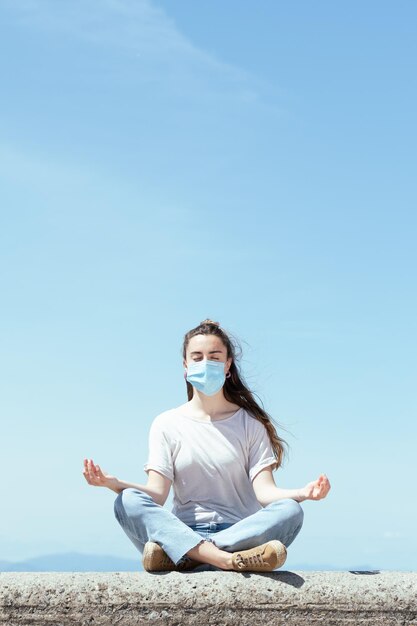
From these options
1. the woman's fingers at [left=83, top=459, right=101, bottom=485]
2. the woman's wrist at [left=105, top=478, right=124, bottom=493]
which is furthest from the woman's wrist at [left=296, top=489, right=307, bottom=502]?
the woman's fingers at [left=83, top=459, right=101, bottom=485]

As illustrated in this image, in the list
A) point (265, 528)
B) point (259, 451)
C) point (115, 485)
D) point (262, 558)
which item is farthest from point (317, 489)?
point (115, 485)

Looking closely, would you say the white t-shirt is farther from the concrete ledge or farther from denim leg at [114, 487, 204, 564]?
the concrete ledge

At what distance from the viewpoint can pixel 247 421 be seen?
5.61m

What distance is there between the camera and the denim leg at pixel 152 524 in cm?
492

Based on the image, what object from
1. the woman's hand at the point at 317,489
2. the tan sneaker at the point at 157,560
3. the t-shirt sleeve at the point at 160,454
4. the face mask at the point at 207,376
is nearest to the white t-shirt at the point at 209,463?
the t-shirt sleeve at the point at 160,454

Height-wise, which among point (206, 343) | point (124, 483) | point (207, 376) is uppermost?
point (206, 343)

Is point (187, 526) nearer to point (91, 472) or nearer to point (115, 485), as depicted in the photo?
point (115, 485)

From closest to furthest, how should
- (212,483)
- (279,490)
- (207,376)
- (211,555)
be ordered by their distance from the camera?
(211,555) < (279,490) < (212,483) < (207,376)

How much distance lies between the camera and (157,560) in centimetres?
495

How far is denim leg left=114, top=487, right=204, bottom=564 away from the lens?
16.1 ft

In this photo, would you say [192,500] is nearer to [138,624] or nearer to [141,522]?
[141,522]

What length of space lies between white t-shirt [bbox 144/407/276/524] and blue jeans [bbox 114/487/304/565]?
0.24m

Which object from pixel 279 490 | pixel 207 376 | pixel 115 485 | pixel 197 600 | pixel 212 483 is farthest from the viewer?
pixel 207 376

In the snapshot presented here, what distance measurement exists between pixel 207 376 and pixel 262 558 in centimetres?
113
